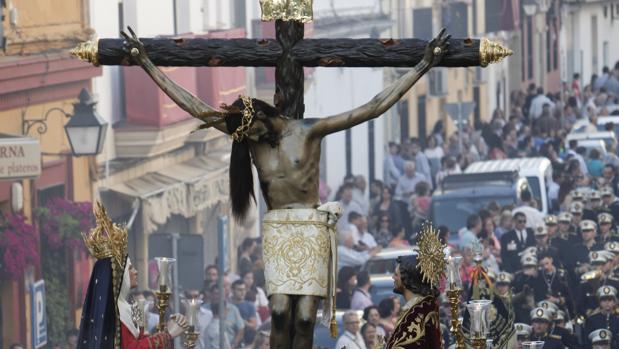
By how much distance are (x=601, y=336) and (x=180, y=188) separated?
1256 cm

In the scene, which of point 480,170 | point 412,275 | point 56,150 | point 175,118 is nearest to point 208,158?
point 175,118

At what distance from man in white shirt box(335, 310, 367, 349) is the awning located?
9702 millimetres

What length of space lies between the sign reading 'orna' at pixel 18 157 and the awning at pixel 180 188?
392 cm

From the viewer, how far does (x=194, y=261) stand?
3000 cm

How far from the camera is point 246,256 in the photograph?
3091 cm

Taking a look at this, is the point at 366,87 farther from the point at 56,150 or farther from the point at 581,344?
the point at 581,344

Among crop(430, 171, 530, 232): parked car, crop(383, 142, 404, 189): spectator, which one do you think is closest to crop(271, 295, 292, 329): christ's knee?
crop(430, 171, 530, 232): parked car

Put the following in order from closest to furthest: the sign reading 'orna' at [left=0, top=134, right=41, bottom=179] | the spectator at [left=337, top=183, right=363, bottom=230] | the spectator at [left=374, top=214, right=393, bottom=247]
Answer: the sign reading 'orna' at [left=0, top=134, right=41, bottom=179], the spectator at [left=374, top=214, right=393, bottom=247], the spectator at [left=337, top=183, right=363, bottom=230]

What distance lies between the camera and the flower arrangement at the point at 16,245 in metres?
27.9

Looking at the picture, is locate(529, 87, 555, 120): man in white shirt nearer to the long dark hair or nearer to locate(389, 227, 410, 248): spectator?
locate(389, 227, 410, 248): spectator

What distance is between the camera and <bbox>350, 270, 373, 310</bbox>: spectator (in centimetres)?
2580

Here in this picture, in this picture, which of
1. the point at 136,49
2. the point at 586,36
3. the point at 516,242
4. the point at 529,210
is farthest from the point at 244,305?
the point at 586,36

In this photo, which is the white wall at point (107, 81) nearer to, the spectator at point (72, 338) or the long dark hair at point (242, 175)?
the spectator at point (72, 338)

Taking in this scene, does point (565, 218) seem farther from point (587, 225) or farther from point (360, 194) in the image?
point (360, 194)
